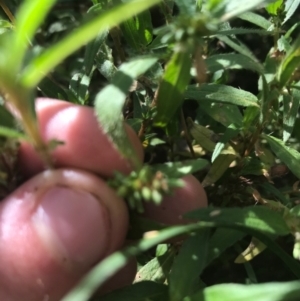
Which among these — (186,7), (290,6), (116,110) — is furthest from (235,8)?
(290,6)

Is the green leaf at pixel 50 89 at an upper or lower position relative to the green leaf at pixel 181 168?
upper

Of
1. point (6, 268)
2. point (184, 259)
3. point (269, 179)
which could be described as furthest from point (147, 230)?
Result: point (269, 179)

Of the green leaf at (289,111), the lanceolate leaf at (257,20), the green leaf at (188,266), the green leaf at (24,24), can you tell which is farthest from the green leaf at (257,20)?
the green leaf at (24,24)

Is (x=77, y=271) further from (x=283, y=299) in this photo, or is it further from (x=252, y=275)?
(x=252, y=275)

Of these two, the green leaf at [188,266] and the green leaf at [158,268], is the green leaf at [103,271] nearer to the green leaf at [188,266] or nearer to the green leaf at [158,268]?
the green leaf at [188,266]

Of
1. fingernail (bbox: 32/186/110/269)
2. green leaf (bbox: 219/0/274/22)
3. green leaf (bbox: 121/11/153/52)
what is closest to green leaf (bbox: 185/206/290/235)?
fingernail (bbox: 32/186/110/269)

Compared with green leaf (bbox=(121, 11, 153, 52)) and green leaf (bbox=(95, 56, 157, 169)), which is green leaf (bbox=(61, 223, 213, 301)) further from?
green leaf (bbox=(121, 11, 153, 52))

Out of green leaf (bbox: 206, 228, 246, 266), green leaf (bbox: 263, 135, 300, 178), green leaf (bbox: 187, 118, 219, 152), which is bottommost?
green leaf (bbox: 263, 135, 300, 178)
